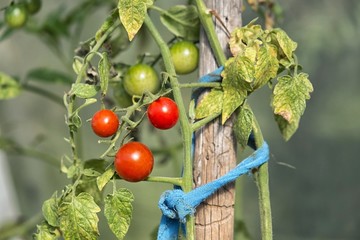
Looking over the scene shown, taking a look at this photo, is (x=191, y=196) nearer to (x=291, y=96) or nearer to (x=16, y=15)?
(x=291, y=96)

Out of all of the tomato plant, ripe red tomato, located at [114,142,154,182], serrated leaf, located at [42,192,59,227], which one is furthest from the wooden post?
serrated leaf, located at [42,192,59,227]

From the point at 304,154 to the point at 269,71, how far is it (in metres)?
1.21

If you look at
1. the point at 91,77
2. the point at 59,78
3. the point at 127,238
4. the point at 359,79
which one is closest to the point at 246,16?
the point at 359,79

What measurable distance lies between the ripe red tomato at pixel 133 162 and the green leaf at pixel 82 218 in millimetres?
63

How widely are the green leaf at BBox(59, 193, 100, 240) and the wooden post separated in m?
0.16

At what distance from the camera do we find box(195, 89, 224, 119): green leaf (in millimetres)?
1011

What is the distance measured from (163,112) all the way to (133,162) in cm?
8

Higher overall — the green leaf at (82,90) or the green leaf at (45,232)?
the green leaf at (82,90)

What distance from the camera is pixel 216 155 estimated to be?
3.46 feet

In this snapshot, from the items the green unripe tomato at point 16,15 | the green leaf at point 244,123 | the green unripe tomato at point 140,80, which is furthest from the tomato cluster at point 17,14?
the green leaf at point 244,123

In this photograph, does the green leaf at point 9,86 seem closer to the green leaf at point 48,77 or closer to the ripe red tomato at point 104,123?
the green leaf at point 48,77

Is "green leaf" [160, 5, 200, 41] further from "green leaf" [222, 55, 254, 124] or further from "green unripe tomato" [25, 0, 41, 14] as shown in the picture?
"green unripe tomato" [25, 0, 41, 14]

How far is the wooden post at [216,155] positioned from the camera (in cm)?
104

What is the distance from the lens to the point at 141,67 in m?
1.12
